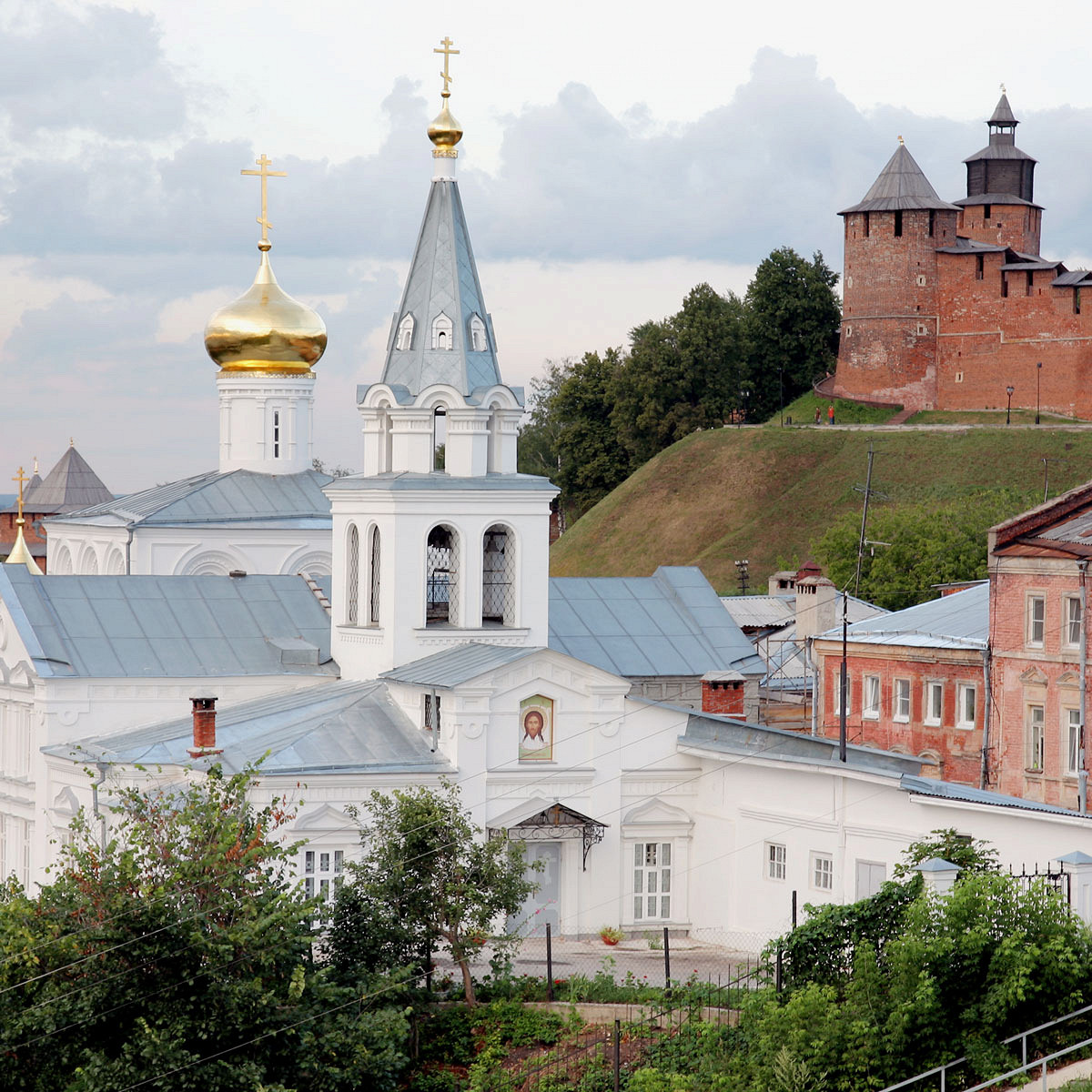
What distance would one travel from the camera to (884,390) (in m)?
77.7

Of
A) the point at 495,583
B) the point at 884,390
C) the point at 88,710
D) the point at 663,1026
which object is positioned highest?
the point at 884,390

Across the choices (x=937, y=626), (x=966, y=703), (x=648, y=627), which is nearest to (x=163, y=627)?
(x=648, y=627)

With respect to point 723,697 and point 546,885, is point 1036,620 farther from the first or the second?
point 546,885

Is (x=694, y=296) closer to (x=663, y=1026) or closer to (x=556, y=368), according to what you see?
(x=556, y=368)

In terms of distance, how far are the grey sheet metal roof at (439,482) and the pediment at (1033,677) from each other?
346 inches

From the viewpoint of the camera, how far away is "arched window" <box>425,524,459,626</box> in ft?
87.2

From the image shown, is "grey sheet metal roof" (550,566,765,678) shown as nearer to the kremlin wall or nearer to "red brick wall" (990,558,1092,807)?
"red brick wall" (990,558,1092,807)

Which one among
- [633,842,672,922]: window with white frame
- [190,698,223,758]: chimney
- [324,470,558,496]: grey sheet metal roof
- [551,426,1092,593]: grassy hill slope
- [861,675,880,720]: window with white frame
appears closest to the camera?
[190,698,223,758]: chimney

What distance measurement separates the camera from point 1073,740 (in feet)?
101

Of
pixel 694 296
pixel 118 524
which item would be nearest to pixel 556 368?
pixel 694 296

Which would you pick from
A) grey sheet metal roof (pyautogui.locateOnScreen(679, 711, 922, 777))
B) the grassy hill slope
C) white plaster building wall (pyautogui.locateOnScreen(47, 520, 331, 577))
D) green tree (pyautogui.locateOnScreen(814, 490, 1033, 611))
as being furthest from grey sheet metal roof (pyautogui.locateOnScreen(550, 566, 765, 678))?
the grassy hill slope

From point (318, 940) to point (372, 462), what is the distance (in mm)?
8454

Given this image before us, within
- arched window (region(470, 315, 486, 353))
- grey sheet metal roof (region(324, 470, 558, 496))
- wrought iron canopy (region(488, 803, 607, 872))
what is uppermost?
arched window (region(470, 315, 486, 353))

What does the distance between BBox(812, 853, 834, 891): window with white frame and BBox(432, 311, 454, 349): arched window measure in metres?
8.38
